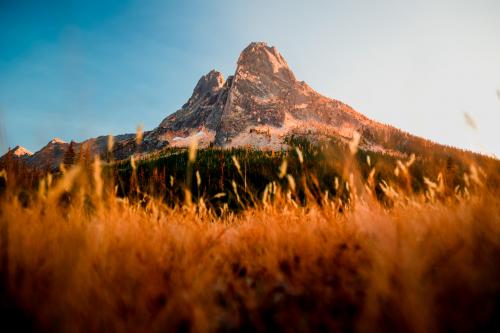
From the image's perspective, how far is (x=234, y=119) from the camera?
81188 mm

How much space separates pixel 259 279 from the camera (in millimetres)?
2002

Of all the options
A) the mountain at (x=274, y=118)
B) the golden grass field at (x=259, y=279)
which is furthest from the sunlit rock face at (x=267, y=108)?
the golden grass field at (x=259, y=279)

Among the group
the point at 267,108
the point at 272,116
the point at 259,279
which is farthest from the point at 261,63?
the point at 259,279

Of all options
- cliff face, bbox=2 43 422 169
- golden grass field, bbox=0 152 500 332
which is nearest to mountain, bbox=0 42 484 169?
cliff face, bbox=2 43 422 169

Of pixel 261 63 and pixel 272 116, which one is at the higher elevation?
pixel 261 63

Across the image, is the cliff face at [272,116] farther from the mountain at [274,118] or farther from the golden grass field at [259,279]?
the golden grass field at [259,279]

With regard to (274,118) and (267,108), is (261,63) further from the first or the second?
(274,118)

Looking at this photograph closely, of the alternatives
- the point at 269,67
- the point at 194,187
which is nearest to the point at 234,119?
the point at 269,67

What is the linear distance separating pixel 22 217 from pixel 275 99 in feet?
289

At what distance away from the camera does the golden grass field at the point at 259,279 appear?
1205mm

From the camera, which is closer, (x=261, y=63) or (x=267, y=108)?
(x=267, y=108)

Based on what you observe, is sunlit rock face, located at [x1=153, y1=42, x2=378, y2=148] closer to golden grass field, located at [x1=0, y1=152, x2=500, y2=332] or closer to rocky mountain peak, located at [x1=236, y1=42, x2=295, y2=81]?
rocky mountain peak, located at [x1=236, y1=42, x2=295, y2=81]

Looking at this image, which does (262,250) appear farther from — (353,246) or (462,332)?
(462,332)

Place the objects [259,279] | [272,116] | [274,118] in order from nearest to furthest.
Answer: [259,279]
[274,118]
[272,116]
